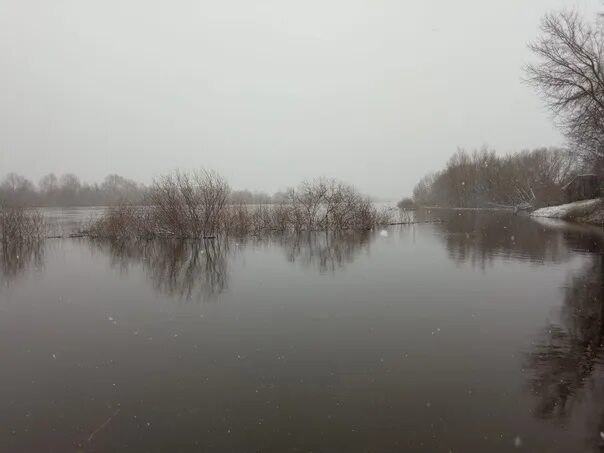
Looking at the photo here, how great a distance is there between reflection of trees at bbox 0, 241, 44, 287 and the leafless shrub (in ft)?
1.89

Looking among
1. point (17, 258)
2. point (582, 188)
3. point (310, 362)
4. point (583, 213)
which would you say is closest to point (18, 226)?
→ point (17, 258)

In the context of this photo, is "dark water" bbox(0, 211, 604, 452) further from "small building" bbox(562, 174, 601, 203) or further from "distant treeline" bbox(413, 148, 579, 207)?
"distant treeline" bbox(413, 148, 579, 207)

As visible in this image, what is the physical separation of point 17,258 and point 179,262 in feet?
26.5

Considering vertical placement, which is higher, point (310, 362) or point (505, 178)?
point (505, 178)

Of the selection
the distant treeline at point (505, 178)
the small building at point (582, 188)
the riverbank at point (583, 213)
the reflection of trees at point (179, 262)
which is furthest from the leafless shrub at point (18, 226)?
the distant treeline at point (505, 178)

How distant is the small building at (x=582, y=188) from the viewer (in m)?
41.4

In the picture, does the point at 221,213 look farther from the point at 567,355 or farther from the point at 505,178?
the point at 505,178

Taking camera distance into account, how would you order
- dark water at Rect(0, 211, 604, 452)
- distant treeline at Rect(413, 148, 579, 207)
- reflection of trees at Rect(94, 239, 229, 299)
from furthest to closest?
distant treeline at Rect(413, 148, 579, 207)
reflection of trees at Rect(94, 239, 229, 299)
dark water at Rect(0, 211, 604, 452)

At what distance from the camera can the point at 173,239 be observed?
2222 centimetres

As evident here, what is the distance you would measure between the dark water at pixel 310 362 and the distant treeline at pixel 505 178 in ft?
161

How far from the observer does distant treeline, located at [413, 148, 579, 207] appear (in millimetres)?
58938

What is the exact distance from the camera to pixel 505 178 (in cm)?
6856

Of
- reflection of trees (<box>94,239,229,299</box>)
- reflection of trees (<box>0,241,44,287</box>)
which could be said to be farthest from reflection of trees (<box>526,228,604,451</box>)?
reflection of trees (<box>0,241,44,287</box>)

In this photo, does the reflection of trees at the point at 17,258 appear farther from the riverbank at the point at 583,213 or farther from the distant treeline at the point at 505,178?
the distant treeline at the point at 505,178
